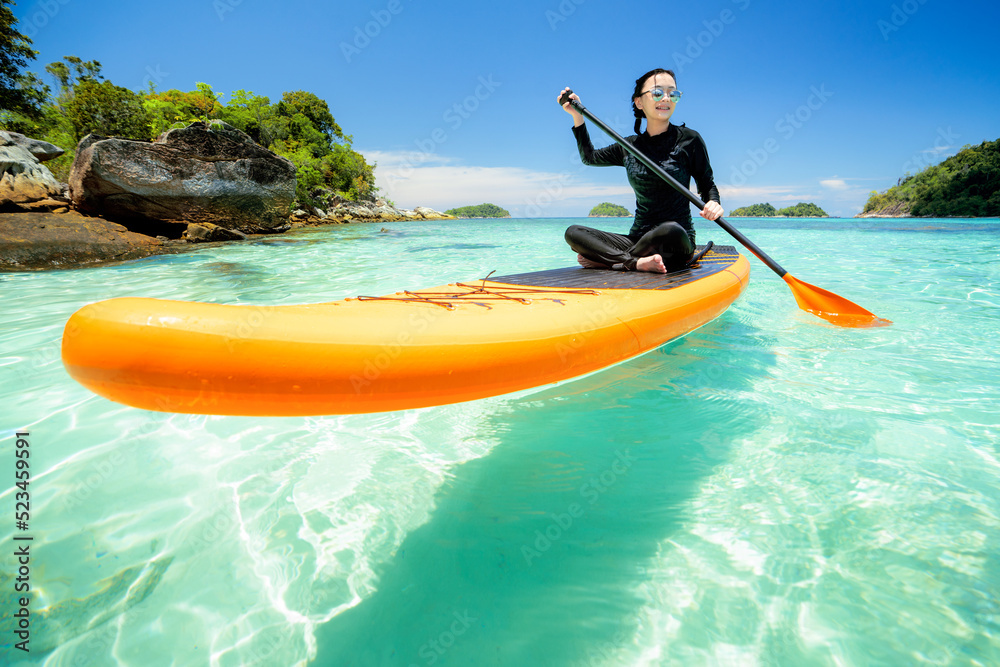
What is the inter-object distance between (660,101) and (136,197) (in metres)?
11.3

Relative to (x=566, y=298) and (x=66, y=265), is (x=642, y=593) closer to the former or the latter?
(x=566, y=298)

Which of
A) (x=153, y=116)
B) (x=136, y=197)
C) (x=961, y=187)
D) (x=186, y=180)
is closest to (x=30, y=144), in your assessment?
(x=136, y=197)

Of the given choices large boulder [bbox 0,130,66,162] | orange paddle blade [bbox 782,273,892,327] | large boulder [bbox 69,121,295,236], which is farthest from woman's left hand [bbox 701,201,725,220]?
large boulder [bbox 0,130,66,162]

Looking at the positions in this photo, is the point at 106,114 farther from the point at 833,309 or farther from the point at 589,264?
the point at 833,309

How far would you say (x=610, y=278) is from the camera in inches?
115

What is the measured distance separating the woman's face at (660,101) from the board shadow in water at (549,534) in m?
1.94

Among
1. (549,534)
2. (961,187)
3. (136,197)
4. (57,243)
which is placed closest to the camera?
(549,534)

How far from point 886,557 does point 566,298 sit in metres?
1.43

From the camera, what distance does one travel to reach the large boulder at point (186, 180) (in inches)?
358

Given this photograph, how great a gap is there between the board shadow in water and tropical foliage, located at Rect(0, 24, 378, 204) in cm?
1953

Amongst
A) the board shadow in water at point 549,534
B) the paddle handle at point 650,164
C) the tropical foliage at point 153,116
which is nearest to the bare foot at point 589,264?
the paddle handle at point 650,164

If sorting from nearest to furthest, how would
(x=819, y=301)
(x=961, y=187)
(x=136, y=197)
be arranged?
1. (x=819, y=301)
2. (x=136, y=197)
3. (x=961, y=187)

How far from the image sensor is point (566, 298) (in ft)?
6.83

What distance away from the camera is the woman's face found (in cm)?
302
